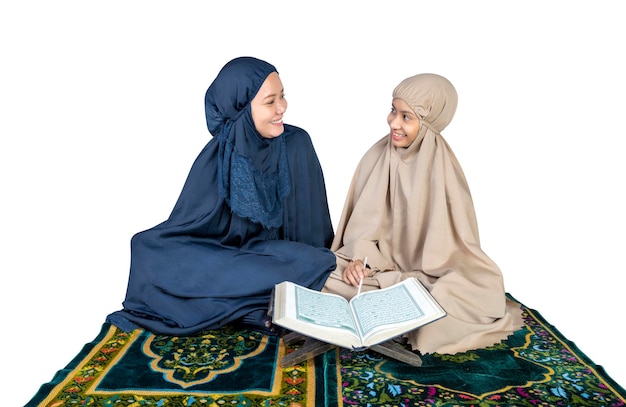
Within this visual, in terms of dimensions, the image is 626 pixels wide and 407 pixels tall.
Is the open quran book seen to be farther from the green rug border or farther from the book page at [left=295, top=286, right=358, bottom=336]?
the green rug border

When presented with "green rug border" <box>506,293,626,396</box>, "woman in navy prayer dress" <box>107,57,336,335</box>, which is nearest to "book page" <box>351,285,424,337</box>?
"woman in navy prayer dress" <box>107,57,336,335</box>

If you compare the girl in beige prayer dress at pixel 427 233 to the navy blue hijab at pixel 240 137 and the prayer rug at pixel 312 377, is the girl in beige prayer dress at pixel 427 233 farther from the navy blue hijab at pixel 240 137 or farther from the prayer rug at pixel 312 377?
the navy blue hijab at pixel 240 137

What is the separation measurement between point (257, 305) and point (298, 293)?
1.76 ft

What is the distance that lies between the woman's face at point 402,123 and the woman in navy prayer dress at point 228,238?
727mm

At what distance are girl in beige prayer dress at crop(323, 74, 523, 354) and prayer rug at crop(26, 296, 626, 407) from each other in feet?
0.61

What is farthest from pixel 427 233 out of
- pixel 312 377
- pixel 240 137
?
pixel 240 137

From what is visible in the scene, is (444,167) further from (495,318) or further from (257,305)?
(257,305)

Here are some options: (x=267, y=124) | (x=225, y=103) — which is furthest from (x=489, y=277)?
(x=225, y=103)

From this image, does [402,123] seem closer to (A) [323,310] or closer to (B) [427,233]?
(B) [427,233]

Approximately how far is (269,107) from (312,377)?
175cm

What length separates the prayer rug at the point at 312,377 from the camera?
10.7 ft

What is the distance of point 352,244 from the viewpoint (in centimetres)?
439

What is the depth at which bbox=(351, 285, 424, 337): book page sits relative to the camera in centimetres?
347

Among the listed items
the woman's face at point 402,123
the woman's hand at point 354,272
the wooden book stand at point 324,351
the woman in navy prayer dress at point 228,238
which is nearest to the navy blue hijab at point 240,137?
the woman in navy prayer dress at point 228,238
